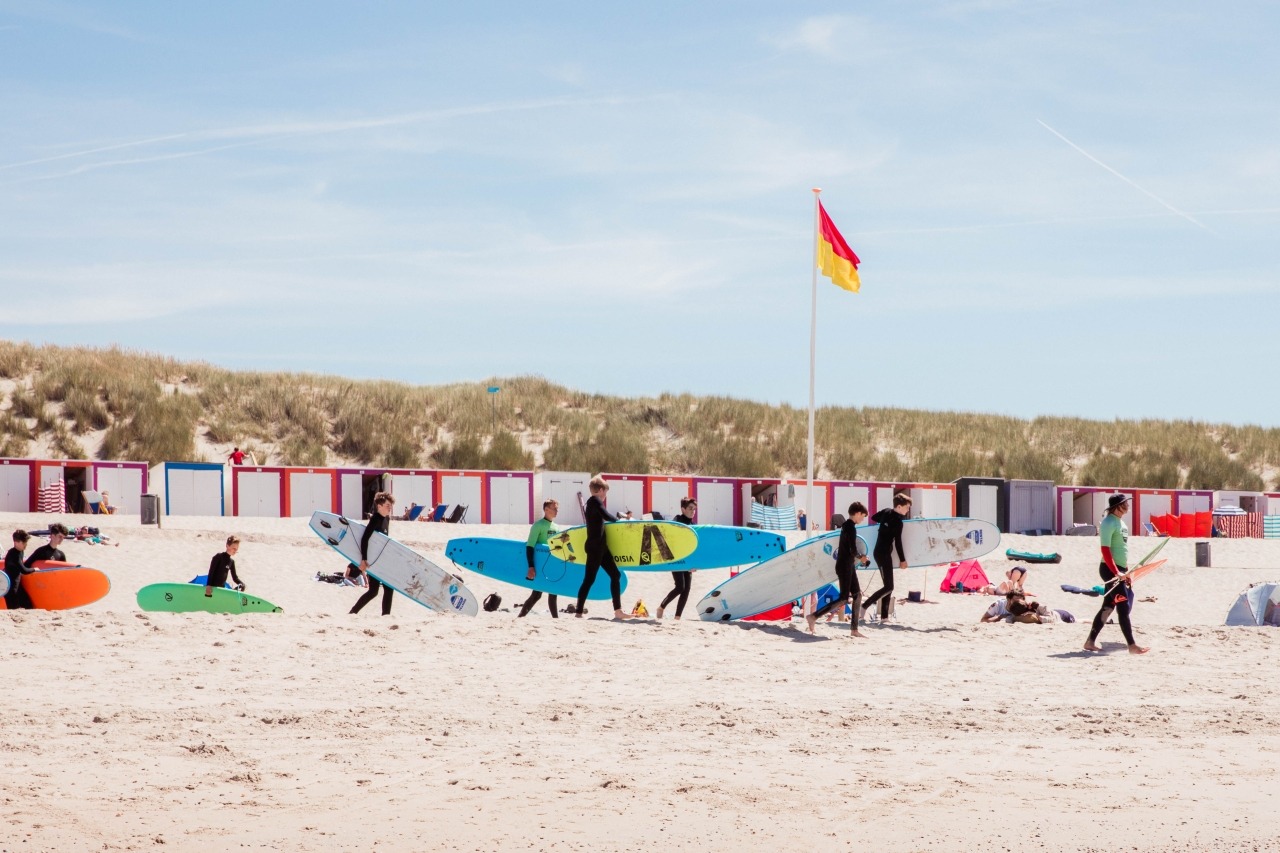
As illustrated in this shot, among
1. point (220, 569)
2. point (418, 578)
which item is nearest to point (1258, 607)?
point (418, 578)

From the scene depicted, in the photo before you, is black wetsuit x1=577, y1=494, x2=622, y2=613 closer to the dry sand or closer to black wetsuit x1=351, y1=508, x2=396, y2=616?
the dry sand

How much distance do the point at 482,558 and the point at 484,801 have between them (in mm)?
8395

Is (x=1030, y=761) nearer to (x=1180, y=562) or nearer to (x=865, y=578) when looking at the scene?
(x=865, y=578)

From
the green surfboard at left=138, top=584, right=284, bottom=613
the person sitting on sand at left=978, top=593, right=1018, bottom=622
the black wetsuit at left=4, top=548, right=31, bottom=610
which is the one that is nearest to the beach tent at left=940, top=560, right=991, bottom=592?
the person sitting on sand at left=978, top=593, right=1018, bottom=622

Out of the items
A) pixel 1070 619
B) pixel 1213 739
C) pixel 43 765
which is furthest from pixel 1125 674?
pixel 43 765

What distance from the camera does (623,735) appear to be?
6.84m

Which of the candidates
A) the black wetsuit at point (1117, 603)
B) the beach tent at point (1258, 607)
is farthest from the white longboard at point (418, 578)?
the beach tent at point (1258, 607)

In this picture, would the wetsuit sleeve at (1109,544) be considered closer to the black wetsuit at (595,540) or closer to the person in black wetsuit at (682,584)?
the person in black wetsuit at (682,584)

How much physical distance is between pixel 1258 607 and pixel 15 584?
39.8ft

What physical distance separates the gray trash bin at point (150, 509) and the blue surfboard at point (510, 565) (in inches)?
422

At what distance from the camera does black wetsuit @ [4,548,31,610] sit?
10.8 metres

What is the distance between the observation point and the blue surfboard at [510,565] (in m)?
13.0

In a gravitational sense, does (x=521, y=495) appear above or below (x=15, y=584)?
above

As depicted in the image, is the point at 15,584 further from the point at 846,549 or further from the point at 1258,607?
the point at 1258,607
